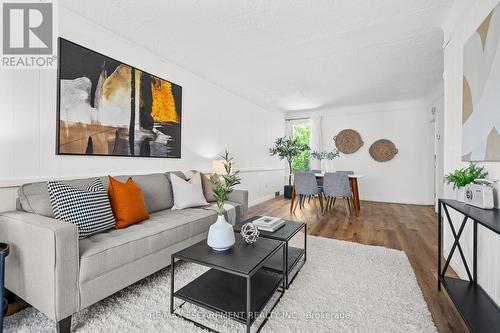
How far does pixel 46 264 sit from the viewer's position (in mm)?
1279

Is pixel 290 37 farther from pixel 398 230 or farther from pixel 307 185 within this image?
pixel 398 230

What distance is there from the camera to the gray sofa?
1.27 metres

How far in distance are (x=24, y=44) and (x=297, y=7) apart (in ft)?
7.82

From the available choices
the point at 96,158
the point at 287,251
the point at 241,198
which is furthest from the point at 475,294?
the point at 96,158

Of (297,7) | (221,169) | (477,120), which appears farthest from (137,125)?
(477,120)

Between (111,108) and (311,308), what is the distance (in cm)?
264

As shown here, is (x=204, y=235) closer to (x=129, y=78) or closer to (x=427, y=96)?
(x=129, y=78)

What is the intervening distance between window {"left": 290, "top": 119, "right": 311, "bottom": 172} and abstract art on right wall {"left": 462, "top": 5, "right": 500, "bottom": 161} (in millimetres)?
4785

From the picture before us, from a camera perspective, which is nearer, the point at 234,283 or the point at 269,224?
the point at 234,283

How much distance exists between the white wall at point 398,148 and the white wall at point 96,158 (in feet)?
9.44

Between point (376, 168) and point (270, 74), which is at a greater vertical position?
point (270, 74)

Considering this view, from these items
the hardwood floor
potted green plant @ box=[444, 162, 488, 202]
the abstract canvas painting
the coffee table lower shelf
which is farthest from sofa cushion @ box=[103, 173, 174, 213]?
potted green plant @ box=[444, 162, 488, 202]

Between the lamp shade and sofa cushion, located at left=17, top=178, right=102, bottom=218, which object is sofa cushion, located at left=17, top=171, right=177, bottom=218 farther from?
the lamp shade

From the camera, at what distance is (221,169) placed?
3.62 m
